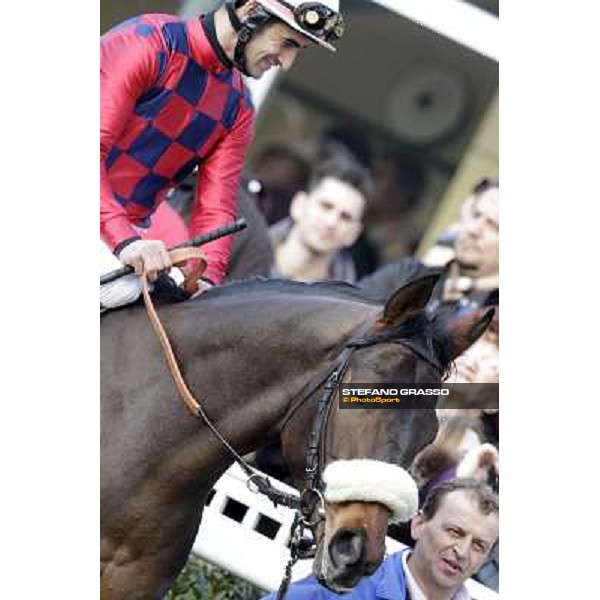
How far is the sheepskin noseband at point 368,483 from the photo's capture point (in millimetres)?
3062

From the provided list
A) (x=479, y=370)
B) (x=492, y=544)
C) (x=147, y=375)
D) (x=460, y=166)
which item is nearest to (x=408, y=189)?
(x=460, y=166)

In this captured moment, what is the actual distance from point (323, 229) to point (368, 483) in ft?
8.81

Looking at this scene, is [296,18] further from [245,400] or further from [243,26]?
[245,400]

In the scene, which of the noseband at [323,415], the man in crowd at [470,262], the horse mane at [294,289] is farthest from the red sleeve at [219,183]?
the man in crowd at [470,262]

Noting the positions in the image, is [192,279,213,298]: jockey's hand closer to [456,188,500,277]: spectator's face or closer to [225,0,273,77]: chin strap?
[225,0,273,77]: chin strap

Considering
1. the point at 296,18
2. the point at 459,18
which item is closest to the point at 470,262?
the point at 459,18

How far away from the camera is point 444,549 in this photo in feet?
12.5

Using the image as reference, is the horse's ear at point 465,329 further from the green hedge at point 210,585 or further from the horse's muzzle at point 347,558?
the green hedge at point 210,585

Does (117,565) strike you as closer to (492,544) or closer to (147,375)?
(147,375)

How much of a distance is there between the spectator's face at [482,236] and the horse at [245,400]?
6.24 ft

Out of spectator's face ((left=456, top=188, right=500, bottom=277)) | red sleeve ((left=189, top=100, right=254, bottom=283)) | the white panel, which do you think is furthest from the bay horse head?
spectator's face ((left=456, top=188, right=500, bottom=277))

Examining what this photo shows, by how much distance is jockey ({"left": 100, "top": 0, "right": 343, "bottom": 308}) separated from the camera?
A: 11.7 feet

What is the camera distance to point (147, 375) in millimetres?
3428
